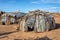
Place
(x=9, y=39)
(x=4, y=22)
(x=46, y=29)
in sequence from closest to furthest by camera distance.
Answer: (x=9, y=39)
(x=46, y=29)
(x=4, y=22)

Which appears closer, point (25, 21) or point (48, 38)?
point (48, 38)

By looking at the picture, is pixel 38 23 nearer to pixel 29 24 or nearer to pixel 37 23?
pixel 37 23

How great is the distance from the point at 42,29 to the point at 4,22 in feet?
19.3

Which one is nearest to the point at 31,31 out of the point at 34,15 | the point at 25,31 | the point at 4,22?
the point at 25,31

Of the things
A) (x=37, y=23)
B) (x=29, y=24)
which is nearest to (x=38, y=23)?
→ (x=37, y=23)

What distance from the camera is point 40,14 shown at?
1198 cm

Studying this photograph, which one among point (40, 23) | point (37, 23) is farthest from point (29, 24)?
point (40, 23)

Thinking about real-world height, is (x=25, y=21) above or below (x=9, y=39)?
above

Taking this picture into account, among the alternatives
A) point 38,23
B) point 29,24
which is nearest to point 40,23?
point 38,23

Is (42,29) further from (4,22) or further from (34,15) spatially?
(4,22)

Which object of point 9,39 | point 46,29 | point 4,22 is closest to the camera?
point 9,39

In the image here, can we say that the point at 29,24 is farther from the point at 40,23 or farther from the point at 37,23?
the point at 40,23

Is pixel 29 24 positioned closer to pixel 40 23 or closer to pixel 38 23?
pixel 38 23

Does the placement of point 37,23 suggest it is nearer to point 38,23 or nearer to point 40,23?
point 38,23
